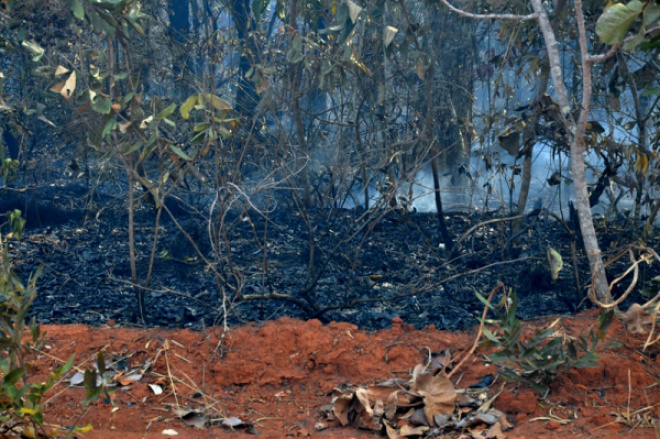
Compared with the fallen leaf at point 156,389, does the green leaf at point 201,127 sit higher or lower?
higher

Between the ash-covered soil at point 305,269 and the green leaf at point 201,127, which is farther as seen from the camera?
the ash-covered soil at point 305,269

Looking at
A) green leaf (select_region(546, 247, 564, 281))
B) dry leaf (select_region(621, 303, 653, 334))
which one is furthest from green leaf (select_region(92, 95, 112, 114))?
dry leaf (select_region(621, 303, 653, 334))

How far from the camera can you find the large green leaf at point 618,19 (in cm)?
251

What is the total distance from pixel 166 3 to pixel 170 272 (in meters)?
3.65

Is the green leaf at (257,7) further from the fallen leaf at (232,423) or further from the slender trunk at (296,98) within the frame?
the fallen leaf at (232,423)

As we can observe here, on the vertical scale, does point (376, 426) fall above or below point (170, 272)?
below

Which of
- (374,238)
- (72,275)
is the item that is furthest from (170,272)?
(374,238)

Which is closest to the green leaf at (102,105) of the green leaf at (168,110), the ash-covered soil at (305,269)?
the green leaf at (168,110)

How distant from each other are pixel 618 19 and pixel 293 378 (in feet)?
7.50

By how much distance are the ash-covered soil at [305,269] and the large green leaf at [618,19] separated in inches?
61.7

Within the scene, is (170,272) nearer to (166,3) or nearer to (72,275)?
(72,275)

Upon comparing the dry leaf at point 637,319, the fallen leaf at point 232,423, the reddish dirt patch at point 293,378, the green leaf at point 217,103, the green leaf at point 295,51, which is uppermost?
the green leaf at point 295,51

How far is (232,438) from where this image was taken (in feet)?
9.36

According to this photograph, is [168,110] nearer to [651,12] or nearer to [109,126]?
[109,126]
